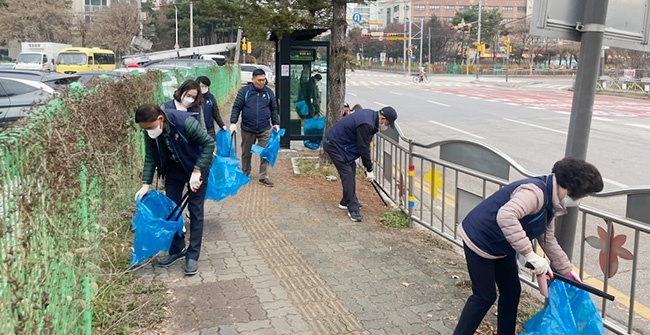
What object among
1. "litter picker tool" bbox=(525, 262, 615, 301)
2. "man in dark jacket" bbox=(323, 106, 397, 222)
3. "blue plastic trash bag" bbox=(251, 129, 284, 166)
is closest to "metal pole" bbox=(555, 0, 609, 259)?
"litter picker tool" bbox=(525, 262, 615, 301)

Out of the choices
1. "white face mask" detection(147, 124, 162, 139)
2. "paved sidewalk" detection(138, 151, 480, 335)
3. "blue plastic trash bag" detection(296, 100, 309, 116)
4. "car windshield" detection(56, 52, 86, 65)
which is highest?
"car windshield" detection(56, 52, 86, 65)

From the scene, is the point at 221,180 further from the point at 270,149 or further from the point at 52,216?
the point at 52,216

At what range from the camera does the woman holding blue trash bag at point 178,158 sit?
4.43 metres

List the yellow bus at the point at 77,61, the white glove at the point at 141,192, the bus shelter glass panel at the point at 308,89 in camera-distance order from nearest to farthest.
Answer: the white glove at the point at 141,192
the bus shelter glass panel at the point at 308,89
the yellow bus at the point at 77,61

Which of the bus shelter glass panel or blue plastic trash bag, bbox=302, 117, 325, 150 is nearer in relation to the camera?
the bus shelter glass panel

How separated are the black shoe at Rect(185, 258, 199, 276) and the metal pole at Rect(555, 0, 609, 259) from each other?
9.87 ft

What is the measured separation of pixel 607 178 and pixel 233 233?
6.95m

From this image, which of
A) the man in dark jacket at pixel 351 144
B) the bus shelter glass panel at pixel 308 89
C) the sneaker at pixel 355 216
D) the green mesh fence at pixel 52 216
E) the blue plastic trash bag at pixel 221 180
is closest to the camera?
the green mesh fence at pixel 52 216

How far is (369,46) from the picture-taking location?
4161 inches

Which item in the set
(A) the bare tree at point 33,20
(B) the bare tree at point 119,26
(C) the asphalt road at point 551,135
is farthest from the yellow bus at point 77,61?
(A) the bare tree at point 33,20

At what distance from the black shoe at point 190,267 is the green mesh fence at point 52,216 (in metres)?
0.78

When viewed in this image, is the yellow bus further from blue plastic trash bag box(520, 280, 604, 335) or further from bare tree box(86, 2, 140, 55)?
blue plastic trash bag box(520, 280, 604, 335)

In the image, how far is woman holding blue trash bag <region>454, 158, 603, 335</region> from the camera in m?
2.94

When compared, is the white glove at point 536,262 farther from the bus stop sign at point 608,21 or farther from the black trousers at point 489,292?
the bus stop sign at point 608,21
